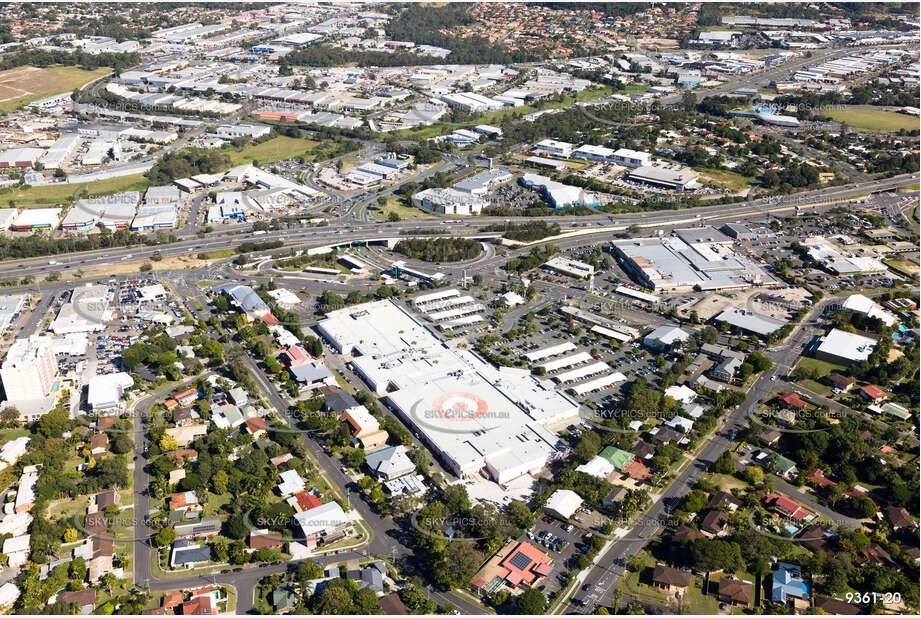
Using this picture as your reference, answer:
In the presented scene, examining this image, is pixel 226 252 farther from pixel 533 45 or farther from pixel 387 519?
pixel 533 45

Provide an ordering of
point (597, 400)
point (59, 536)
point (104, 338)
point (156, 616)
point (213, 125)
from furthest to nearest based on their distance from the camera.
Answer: point (213, 125), point (104, 338), point (597, 400), point (59, 536), point (156, 616)

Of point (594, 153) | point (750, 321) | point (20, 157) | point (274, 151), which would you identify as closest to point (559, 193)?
point (594, 153)

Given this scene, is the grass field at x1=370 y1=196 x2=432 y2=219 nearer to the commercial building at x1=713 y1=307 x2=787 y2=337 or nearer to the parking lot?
the parking lot

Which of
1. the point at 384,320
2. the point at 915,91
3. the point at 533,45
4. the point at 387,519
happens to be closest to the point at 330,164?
the point at 384,320

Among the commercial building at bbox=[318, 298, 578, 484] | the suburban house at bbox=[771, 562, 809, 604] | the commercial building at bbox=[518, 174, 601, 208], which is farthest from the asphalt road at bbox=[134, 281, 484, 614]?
the commercial building at bbox=[518, 174, 601, 208]

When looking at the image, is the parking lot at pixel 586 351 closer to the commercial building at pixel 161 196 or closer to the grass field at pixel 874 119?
the commercial building at pixel 161 196

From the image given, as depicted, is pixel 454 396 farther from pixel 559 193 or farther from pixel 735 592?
pixel 559 193
